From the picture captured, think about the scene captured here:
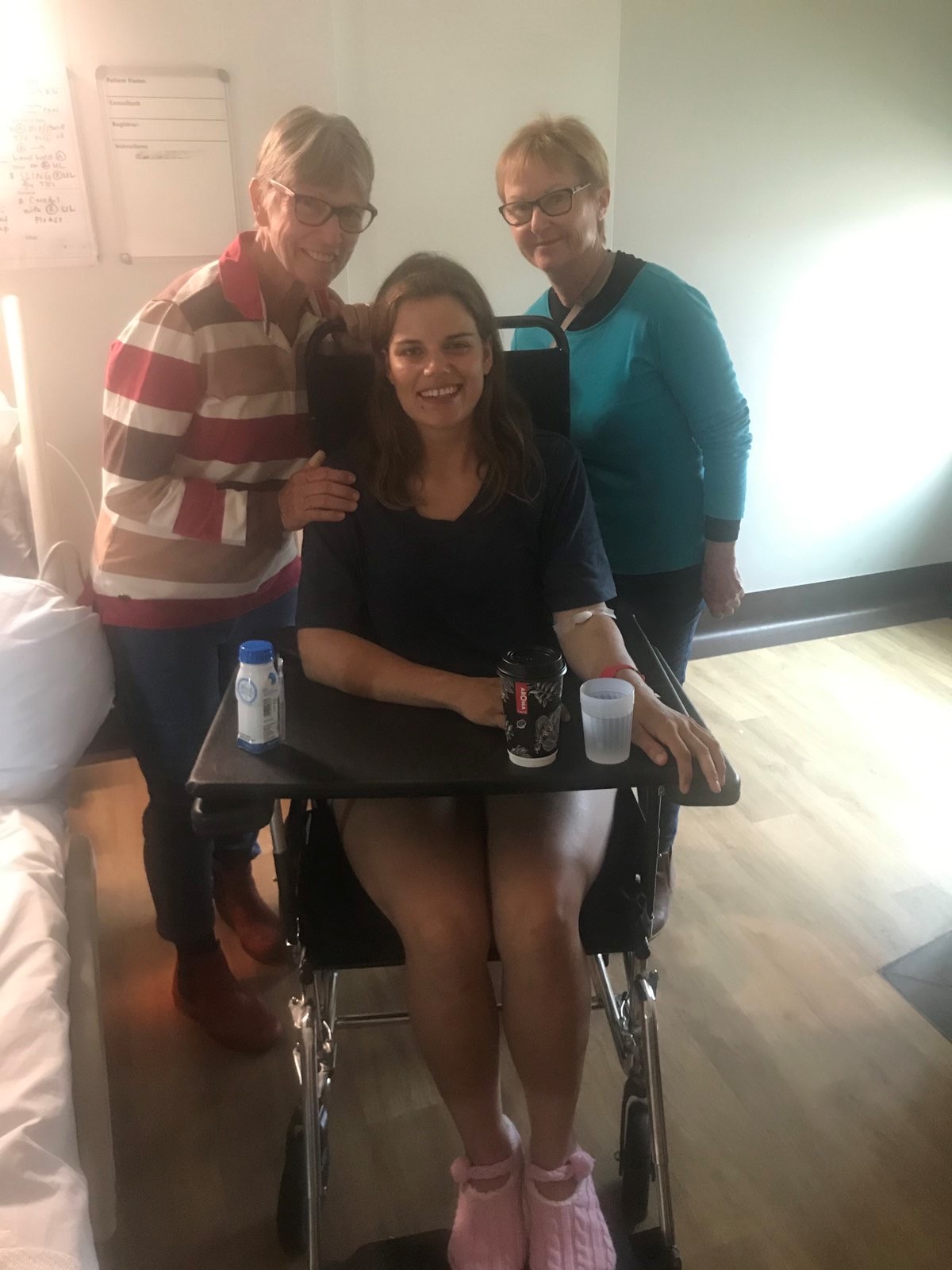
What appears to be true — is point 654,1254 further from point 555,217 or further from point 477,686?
point 555,217

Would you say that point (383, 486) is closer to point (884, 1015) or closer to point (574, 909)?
point (574, 909)

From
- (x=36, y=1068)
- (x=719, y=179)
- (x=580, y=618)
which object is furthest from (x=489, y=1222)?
(x=719, y=179)

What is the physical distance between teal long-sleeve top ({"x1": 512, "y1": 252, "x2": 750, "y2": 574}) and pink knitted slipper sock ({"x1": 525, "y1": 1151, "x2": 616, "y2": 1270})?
1.02 meters

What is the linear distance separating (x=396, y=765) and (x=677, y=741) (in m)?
0.34

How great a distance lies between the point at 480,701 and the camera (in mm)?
1212

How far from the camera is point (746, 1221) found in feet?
4.61

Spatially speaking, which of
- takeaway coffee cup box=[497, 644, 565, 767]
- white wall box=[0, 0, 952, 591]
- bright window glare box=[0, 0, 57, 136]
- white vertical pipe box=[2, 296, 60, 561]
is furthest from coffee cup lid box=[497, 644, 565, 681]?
bright window glare box=[0, 0, 57, 136]

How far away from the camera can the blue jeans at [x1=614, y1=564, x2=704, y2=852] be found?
182cm

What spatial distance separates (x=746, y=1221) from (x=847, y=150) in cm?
300

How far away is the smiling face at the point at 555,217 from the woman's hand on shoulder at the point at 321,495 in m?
0.57

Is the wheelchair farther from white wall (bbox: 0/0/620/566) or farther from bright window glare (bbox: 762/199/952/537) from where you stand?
bright window glare (bbox: 762/199/952/537)

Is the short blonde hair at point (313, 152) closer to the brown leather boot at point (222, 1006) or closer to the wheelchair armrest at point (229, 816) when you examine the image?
the wheelchair armrest at point (229, 816)

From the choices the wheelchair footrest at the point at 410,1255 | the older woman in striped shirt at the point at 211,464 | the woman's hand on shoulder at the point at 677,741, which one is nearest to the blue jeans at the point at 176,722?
the older woman in striped shirt at the point at 211,464

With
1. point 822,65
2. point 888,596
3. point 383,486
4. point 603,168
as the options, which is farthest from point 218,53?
point 888,596
